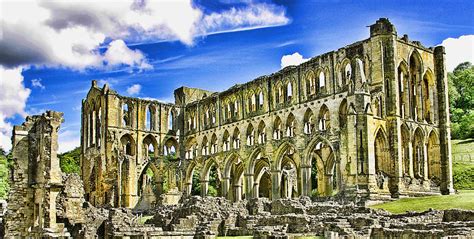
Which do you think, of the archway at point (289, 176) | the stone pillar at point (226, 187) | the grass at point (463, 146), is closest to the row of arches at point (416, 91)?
the archway at point (289, 176)

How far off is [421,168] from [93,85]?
1304 inches

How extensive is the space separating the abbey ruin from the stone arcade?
105 mm

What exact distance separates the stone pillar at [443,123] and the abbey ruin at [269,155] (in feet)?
0.32

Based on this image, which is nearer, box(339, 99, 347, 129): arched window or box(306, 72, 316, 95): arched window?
box(339, 99, 347, 129): arched window

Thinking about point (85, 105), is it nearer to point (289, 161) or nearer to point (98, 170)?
point (98, 170)

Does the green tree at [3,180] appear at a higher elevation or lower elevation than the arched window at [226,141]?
lower

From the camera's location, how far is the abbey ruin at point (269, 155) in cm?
2867

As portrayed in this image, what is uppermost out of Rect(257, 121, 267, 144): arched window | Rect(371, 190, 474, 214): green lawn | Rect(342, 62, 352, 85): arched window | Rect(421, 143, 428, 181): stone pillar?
Rect(342, 62, 352, 85): arched window

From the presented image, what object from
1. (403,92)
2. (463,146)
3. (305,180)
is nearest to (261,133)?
(305,180)

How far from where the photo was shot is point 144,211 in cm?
5562

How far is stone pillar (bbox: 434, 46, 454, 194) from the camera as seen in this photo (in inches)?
2002

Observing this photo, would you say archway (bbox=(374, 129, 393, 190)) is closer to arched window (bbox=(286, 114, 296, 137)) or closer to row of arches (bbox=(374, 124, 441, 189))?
row of arches (bbox=(374, 124, 441, 189))

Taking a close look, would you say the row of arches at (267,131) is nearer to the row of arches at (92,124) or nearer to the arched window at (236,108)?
the arched window at (236,108)

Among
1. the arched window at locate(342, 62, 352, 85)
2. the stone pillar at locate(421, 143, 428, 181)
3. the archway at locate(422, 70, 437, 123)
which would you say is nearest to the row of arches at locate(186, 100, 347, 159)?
the arched window at locate(342, 62, 352, 85)
